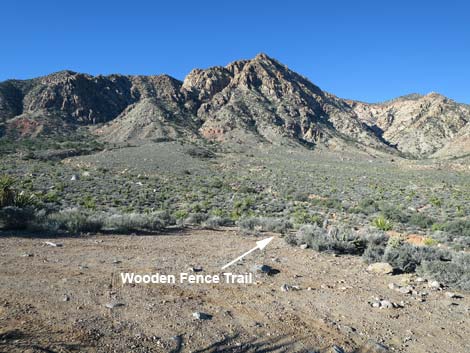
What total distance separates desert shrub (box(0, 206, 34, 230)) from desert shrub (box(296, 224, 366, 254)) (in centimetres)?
757

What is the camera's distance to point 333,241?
32.5 ft

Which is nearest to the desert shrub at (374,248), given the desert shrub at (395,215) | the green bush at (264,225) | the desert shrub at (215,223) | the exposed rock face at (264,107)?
the green bush at (264,225)

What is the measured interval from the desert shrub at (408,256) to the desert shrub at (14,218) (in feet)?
30.8

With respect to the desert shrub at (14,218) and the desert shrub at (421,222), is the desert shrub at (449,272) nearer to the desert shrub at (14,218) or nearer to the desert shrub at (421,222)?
the desert shrub at (14,218)

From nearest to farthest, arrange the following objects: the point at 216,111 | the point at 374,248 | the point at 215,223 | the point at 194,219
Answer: the point at 374,248, the point at 215,223, the point at 194,219, the point at 216,111

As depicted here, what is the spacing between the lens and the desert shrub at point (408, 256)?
8.30m

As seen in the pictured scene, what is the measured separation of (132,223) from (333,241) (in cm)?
606

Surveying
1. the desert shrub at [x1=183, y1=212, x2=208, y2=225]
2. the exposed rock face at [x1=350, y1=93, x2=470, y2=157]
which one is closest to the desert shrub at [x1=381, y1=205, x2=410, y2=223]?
the desert shrub at [x1=183, y1=212, x2=208, y2=225]

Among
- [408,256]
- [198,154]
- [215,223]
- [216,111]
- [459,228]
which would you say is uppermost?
[216,111]

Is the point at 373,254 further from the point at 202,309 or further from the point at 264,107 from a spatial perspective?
the point at 264,107

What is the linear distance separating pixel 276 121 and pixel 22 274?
108387 millimetres

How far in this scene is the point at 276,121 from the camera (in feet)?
368

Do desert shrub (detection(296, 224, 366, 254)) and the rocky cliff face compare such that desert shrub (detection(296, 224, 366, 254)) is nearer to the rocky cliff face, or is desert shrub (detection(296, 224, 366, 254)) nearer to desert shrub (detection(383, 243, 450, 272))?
desert shrub (detection(383, 243, 450, 272))

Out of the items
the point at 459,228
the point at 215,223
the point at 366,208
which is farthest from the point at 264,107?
the point at 215,223
